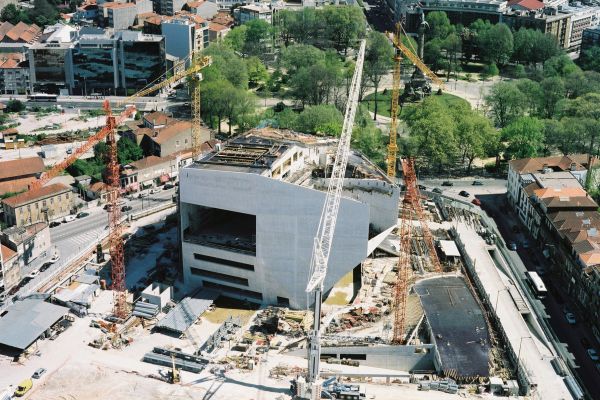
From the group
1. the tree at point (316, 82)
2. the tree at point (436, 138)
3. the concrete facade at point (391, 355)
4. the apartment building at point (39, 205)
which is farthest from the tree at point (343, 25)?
the concrete facade at point (391, 355)

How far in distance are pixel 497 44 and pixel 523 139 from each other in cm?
5754

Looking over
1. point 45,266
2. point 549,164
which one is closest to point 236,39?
point 549,164

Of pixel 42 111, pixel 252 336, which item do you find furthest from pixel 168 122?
pixel 252 336

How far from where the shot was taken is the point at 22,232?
7175 centimetres

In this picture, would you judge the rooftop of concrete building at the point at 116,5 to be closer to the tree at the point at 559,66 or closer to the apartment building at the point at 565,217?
the tree at the point at 559,66

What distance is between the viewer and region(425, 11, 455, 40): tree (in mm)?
162000

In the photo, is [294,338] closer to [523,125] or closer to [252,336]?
[252,336]

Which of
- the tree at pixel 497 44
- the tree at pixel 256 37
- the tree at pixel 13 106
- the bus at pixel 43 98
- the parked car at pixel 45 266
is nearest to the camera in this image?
the parked car at pixel 45 266

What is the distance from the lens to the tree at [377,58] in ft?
447

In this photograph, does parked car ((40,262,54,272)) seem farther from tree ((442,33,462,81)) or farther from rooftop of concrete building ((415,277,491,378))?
tree ((442,33,462,81))

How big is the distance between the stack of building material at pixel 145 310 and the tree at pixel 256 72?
8186cm

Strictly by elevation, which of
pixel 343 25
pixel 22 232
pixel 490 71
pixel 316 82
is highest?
pixel 343 25

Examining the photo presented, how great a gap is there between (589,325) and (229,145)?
3743 cm

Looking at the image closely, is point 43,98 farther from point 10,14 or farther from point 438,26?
point 438,26
